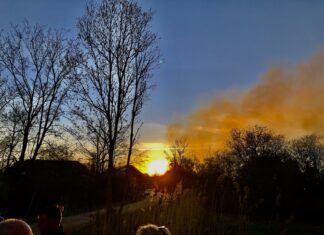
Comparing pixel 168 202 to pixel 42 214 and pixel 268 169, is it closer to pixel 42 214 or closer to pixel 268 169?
pixel 42 214

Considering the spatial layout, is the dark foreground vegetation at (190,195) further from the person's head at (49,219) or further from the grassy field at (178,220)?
the person's head at (49,219)

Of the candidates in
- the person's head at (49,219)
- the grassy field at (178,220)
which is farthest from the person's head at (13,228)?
the grassy field at (178,220)

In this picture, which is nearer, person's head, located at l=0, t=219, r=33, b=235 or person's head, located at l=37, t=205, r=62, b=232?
person's head, located at l=0, t=219, r=33, b=235

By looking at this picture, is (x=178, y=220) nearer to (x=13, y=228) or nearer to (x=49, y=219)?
(x=49, y=219)

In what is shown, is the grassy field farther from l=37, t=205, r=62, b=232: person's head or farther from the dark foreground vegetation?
l=37, t=205, r=62, b=232: person's head

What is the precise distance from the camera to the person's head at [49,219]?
4477mm

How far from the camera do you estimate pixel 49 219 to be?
4512 millimetres

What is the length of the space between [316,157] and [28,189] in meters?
45.3

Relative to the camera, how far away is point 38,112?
2870cm

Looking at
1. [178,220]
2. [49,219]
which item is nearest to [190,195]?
[178,220]

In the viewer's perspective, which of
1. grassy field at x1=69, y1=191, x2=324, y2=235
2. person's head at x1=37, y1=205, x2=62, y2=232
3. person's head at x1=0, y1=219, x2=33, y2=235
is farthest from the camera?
grassy field at x1=69, y1=191, x2=324, y2=235

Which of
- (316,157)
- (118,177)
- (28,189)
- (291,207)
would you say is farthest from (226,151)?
(28,189)

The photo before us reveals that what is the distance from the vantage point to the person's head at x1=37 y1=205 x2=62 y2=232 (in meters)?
4.48

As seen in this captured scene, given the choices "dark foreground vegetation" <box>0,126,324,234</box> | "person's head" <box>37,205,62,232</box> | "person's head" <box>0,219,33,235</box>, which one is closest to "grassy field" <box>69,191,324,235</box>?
"dark foreground vegetation" <box>0,126,324,234</box>
